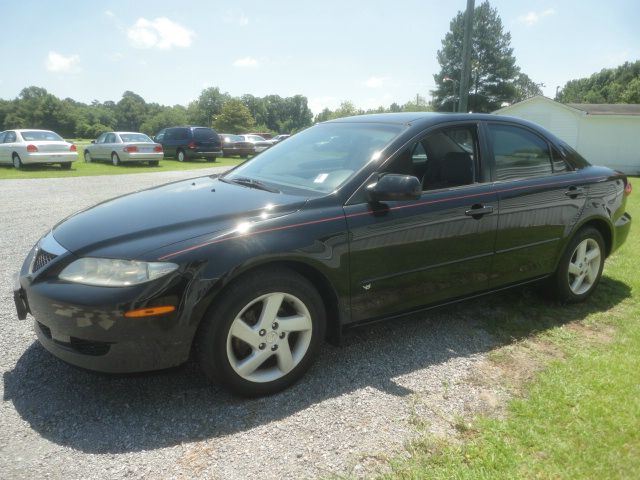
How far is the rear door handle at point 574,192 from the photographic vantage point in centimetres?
404

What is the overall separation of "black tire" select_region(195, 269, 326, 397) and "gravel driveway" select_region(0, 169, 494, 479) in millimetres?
128

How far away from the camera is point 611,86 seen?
7019 cm

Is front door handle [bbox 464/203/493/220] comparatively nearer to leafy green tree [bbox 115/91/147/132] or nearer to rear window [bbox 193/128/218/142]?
rear window [bbox 193/128/218/142]

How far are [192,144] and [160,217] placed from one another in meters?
21.5

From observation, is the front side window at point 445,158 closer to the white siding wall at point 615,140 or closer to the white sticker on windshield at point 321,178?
the white sticker on windshield at point 321,178

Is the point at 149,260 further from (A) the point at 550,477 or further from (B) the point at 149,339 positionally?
(A) the point at 550,477

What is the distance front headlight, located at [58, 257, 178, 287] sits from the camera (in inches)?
93.7

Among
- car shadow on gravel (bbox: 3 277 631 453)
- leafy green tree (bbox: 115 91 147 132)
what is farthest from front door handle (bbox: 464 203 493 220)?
leafy green tree (bbox: 115 91 147 132)

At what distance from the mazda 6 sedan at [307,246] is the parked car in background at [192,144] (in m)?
20.2

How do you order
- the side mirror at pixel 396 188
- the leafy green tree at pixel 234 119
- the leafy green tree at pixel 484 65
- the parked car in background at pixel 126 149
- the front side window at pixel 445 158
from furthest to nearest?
1. the leafy green tree at pixel 234 119
2. the leafy green tree at pixel 484 65
3. the parked car in background at pixel 126 149
4. the front side window at pixel 445 158
5. the side mirror at pixel 396 188

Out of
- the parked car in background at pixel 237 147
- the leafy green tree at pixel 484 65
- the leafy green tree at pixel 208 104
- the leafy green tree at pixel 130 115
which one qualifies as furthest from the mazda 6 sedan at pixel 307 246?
the leafy green tree at pixel 130 115

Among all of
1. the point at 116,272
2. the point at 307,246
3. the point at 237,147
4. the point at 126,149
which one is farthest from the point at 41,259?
the point at 237,147

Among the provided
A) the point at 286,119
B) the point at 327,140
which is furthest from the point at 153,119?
the point at 327,140

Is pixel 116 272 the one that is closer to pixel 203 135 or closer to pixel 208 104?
pixel 203 135
